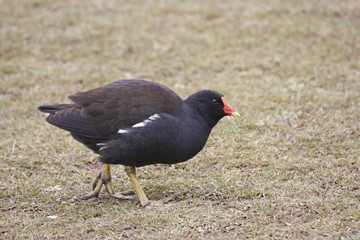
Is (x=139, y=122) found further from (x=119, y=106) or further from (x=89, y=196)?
(x=89, y=196)

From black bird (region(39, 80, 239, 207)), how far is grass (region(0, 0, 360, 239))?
0.48 m

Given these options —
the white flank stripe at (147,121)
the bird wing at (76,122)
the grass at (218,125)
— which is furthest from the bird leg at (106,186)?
the white flank stripe at (147,121)

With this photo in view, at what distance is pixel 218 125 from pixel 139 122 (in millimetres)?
2107

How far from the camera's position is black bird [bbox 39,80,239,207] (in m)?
4.61

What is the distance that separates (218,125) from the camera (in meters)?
6.58

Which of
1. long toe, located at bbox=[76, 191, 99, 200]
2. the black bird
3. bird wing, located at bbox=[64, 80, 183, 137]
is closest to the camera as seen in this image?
the black bird

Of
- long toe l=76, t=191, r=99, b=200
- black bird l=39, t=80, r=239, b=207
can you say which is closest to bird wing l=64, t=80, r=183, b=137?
black bird l=39, t=80, r=239, b=207

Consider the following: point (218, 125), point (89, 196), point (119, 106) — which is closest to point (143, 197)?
point (89, 196)

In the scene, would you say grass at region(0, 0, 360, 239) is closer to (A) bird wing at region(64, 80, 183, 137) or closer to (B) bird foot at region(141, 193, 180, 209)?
(B) bird foot at region(141, 193, 180, 209)

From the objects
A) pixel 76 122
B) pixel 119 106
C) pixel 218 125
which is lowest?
pixel 218 125

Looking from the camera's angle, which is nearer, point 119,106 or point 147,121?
point 147,121

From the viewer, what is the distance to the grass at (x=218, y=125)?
441 centimetres

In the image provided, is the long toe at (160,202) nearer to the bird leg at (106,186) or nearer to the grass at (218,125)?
the grass at (218,125)

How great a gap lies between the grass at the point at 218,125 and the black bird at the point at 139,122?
485 millimetres
